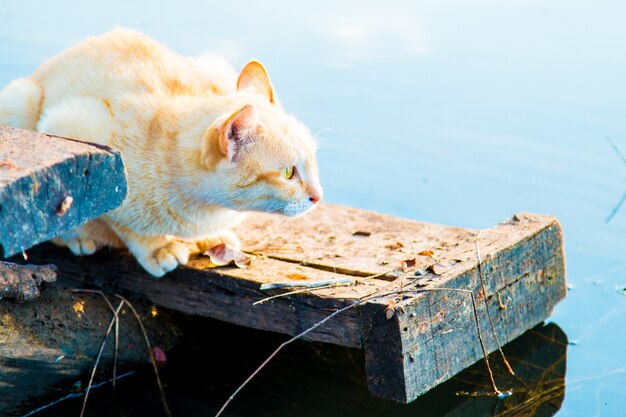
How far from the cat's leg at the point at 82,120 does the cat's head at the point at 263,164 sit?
46 centimetres

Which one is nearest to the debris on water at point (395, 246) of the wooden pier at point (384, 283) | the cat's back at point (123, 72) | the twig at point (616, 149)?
the wooden pier at point (384, 283)

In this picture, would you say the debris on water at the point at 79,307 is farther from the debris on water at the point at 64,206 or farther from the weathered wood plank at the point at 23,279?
the debris on water at the point at 64,206

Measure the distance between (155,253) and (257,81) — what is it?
0.75 meters

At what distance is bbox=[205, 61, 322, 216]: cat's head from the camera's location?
2924 mm

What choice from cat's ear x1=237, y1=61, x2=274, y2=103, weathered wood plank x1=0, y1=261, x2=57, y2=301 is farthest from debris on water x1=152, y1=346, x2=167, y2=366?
cat's ear x1=237, y1=61, x2=274, y2=103

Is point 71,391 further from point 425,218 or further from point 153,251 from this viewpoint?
point 425,218

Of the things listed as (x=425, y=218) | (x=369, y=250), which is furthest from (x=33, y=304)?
(x=425, y=218)

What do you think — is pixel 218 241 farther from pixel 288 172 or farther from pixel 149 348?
pixel 288 172

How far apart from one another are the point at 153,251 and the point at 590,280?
2.20 metres

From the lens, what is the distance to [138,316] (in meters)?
3.50

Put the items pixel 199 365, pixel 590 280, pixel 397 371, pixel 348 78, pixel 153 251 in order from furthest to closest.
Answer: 1. pixel 348 78
2. pixel 590 280
3. pixel 199 365
4. pixel 153 251
5. pixel 397 371

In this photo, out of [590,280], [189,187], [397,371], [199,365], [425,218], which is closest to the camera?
[397,371]

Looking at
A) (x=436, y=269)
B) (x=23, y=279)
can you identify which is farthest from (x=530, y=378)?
(x=23, y=279)

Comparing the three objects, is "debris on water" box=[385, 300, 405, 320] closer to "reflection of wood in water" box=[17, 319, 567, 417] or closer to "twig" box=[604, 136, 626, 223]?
"reflection of wood in water" box=[17, 319, 567, 417]
